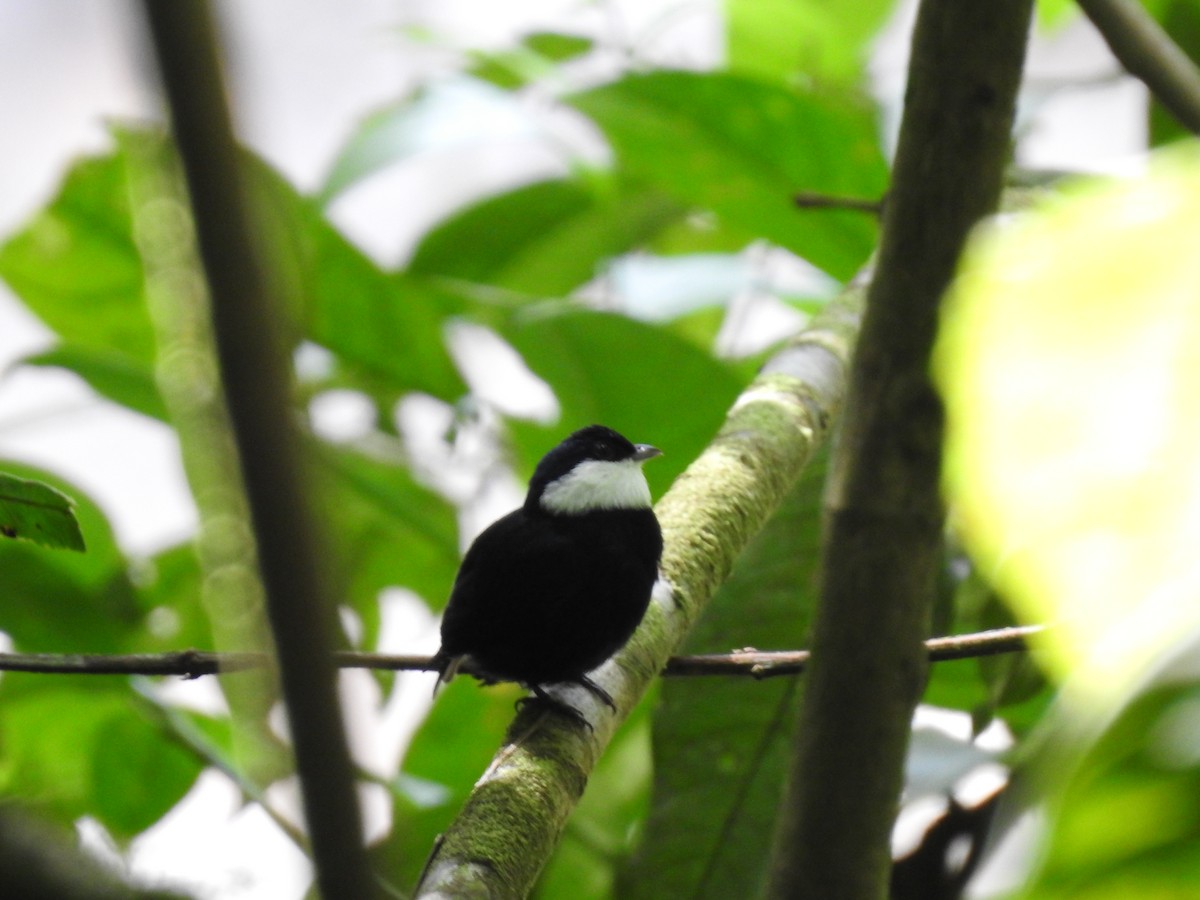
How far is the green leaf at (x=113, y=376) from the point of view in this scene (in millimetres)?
2457

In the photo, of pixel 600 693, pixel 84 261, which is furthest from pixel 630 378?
pixel 84 261

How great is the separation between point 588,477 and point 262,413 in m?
1.86

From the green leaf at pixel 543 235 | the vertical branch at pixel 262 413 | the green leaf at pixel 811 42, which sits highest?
the green leaf at pixel 811 42

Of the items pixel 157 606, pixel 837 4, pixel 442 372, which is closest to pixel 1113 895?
pixel 442 372

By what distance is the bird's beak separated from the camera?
239 centimetres

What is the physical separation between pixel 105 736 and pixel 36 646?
257mm

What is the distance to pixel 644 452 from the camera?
2.41 metres

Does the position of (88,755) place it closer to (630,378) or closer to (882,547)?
(630,378)

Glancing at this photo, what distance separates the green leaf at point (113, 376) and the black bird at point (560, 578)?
2.62 ft

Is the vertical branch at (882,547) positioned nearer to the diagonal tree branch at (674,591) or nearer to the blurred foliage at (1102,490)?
the diagonal tree branch at (674,591)

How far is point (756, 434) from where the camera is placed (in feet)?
6.47

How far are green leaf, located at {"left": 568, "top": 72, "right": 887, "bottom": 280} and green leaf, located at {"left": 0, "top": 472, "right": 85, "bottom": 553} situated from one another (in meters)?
1.50

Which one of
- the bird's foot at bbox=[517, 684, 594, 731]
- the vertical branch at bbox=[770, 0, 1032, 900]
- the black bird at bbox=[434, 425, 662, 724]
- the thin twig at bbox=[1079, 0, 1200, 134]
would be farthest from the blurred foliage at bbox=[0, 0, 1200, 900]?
the thin twig at bbox=[1079, 0, 1200, 134]

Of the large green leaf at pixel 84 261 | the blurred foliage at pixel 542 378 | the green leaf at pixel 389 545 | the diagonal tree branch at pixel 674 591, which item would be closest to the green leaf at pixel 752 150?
the blurred foliage at pixel 542 378
